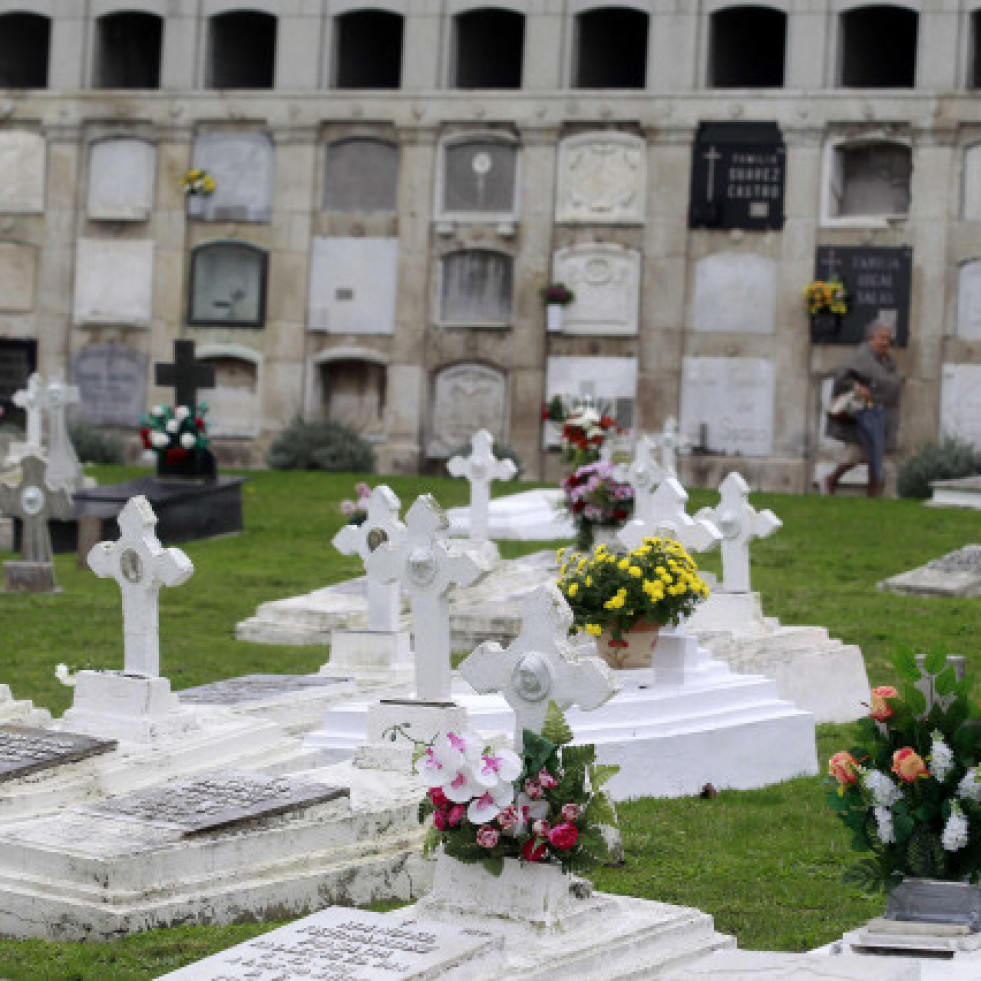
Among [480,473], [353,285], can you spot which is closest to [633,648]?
[480,473]

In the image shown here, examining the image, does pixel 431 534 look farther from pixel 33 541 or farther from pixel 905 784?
pixel 33 541

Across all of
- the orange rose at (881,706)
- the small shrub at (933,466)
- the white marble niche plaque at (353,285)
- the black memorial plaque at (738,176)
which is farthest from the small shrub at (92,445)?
the orange rose at (881,706)

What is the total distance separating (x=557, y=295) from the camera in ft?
103

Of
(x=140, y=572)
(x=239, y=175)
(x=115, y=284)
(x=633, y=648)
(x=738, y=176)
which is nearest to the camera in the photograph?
(x=140, y=572)

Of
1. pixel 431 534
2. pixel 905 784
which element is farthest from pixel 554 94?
pixel 905 784

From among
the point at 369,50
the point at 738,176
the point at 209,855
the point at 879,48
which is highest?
the point at 879,48

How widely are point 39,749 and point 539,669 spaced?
320cm

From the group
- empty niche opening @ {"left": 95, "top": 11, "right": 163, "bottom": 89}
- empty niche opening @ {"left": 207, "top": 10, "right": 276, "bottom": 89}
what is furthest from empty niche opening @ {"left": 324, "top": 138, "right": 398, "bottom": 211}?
empty niche opening @ {"left": 95, "top": 11, "right": 163, "bottom": 89}

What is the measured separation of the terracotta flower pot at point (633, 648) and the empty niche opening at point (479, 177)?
65.2ft

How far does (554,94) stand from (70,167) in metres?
7.03

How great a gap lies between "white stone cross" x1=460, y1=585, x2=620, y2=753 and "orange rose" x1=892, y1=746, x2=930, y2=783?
0.95 meters

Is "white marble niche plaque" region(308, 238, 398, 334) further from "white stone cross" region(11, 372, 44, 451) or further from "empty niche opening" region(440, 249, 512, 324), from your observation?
"white stone cross" region(11, 372, 44, 451)

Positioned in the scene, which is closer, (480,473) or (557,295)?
(480,473)

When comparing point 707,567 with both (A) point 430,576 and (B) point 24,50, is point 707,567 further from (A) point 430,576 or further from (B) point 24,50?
(B) point 24,50
